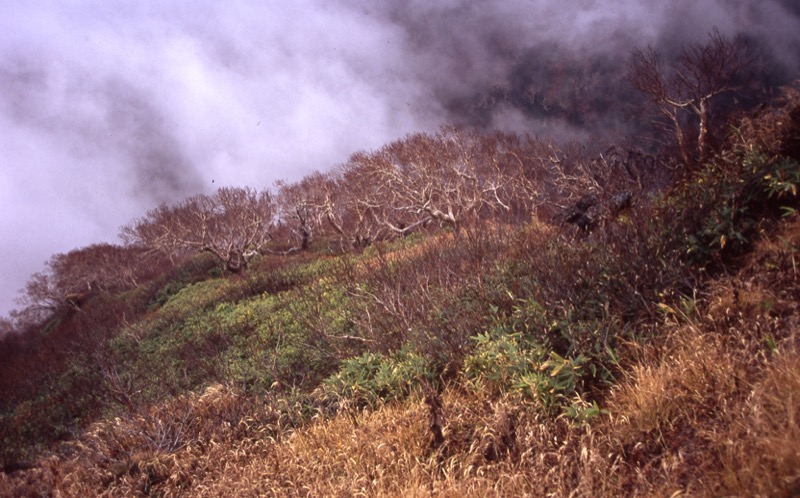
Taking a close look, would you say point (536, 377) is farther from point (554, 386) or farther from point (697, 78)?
point (697, 78)

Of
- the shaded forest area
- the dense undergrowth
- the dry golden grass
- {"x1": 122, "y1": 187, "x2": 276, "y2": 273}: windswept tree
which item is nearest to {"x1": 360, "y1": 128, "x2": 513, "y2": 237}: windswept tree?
{"x1": 122, "y1": 187, "x2": 276, "y2": 273}: windswept tree

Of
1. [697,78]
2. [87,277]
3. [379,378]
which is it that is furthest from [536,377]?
[87,277]

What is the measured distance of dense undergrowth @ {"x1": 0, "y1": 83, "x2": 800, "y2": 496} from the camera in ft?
9.87

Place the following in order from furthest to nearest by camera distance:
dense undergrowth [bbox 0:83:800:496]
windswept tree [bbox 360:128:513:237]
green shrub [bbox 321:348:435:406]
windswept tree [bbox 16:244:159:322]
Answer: windswept tree [bbox 16:244:159:322] < windswept tree [bbox 360:128:513:237] < green shrub [bbox 321:348:435:406] < dense undergrowth [bbox 0:83:800:496]

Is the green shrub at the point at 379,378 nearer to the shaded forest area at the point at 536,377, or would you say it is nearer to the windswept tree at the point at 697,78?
the shaded forest area at the point at 536,377

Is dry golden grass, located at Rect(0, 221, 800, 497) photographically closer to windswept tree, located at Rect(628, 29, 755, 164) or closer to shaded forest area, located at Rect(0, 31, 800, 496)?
shaded forest area, located at Rect(0, 31, 800, 496)

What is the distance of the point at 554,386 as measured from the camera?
3.77 m

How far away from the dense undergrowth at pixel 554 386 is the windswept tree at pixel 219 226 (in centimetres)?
1927

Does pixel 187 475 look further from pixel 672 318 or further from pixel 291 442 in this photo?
pixel 672 318

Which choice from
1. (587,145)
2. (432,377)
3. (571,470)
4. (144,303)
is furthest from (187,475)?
(587,145)

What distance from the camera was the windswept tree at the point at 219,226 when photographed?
25.9 m

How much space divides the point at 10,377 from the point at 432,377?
1734 centimetres

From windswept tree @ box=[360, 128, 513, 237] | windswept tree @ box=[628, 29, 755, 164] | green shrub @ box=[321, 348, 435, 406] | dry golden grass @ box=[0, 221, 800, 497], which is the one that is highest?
windswept tree @ box=[360, 128, 513, 237]

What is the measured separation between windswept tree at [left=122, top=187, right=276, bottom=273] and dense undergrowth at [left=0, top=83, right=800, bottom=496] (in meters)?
19.3
